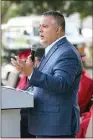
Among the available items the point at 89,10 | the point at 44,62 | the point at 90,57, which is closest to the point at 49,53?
the point at 44,62

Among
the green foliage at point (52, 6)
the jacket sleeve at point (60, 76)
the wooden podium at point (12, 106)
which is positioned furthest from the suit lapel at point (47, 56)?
the green foliage at point (52, 6)

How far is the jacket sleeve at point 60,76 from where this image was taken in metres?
3.07

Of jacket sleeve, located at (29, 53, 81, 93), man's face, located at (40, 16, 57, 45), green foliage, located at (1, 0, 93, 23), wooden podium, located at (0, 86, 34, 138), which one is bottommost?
wooden podium, located at (0, 86, 34, 138)

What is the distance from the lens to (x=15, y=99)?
10.9ft

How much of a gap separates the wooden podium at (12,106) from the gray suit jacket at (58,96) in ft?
0.23

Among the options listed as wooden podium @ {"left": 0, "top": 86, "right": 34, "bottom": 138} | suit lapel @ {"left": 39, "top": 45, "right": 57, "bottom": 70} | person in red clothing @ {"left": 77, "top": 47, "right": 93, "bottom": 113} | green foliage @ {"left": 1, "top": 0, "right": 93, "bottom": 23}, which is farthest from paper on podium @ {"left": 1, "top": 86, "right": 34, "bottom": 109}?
green foliage @ {"left": 1, "top": 0, "right": 93, "bottom": 23}

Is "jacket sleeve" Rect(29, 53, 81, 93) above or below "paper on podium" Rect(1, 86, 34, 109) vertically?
above

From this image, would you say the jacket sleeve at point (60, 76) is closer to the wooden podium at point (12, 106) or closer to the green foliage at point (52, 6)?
the wooden podium at point (12, 106)

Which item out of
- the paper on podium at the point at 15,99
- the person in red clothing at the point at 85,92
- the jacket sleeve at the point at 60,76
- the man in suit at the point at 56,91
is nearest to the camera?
the jacket sleeve at the point at 60,76

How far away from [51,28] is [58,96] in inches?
19.0

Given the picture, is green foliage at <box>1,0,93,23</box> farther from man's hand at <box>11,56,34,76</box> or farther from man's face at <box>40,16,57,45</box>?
man's hand at <box>11,56,34,76</box>

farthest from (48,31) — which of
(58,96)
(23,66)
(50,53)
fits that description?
(58,96)

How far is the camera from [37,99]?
3.30 m

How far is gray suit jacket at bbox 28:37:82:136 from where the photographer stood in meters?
3.14
